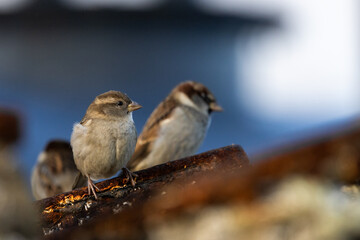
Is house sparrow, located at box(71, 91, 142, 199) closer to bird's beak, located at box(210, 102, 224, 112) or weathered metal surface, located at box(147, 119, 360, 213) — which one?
weathered metal surface, located at box(147, 119, 360, 213)

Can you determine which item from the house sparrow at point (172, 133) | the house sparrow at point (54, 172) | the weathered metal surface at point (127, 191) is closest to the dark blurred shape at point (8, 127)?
the weathered metal surface at point (127, 191)

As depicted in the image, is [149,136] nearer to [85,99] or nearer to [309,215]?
[309,215]

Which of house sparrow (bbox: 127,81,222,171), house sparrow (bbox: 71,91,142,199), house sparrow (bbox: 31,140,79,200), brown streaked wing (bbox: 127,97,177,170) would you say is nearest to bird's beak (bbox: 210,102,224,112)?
house sparrow (bbox: 127,81,222,171)

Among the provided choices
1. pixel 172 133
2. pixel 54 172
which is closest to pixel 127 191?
pixel 54 172

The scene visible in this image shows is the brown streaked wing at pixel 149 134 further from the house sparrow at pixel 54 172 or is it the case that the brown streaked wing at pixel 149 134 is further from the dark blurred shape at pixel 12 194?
the dark blurred shape at pixel 12 194

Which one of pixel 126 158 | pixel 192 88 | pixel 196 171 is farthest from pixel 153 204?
pixel 192 88

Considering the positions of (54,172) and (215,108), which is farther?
(215,108)

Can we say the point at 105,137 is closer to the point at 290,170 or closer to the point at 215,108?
the point at 290,170
